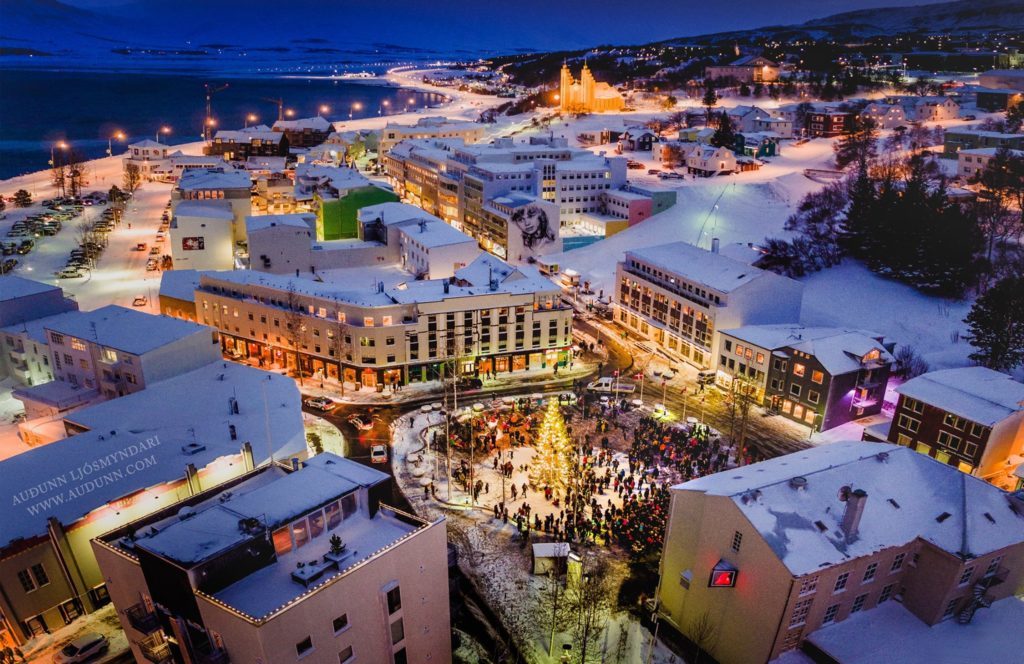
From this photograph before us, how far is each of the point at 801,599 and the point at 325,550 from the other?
12.4 meters

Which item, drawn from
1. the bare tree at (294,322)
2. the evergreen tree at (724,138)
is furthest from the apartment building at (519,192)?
the bare tree at (294,322)

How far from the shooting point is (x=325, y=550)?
56.4 ft

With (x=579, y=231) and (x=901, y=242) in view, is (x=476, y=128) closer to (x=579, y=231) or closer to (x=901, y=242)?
(x=579, y=231)

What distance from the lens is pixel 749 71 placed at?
12938cm

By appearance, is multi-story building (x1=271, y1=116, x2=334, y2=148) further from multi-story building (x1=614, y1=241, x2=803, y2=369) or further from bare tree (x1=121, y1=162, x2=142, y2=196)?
multi-story building (x1=614, y1=241, x2=803, y2=369)

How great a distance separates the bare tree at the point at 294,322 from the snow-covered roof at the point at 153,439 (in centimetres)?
555

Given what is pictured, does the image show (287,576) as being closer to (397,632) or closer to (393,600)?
(393,600)

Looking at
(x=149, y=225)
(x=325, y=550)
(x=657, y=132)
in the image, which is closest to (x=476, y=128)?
(x=657, y=132)

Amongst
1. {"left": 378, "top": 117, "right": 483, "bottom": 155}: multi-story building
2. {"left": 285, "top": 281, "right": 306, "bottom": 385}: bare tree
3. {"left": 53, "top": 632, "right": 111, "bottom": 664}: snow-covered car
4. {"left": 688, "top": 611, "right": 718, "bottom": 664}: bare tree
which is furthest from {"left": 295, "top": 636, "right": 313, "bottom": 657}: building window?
{"left": 378, "top": 117, "right": 483, "bottom": 155}: multi-story building

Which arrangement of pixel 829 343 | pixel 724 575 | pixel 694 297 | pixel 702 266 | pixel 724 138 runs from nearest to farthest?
1. pixel 724 575
2. pixel 829 343
3. pixel 694 297
4. pixel 702 266
5. pixel 724 138

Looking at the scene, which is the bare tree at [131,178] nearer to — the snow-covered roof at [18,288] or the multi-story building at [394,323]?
the snow-covered roof at [18,288]

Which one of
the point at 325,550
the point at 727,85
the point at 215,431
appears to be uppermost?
the point at 727,85

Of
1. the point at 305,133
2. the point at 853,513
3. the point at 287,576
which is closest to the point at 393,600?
the point at 287,576

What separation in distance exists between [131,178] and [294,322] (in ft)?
211
